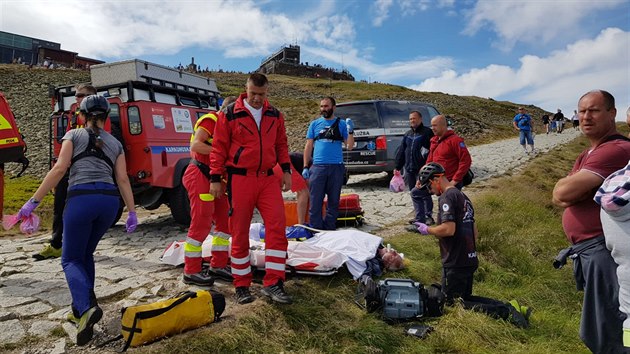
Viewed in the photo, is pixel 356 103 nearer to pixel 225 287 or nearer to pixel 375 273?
pixel 375 273

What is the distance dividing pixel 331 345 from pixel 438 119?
3.56 m

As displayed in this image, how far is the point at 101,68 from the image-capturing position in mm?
6770

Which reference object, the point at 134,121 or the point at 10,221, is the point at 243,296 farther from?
the point at 134,121

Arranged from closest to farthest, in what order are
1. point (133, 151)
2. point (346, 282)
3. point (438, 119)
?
point (346, 282)
point (438, 119)
point (133, 151)

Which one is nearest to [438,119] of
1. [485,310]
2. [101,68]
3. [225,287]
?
[485,310]

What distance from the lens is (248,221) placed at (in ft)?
12.6

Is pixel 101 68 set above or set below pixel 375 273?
above

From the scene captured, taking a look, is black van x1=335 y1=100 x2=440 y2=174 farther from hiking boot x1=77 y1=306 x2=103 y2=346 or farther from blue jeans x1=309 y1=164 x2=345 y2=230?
hiking boot x1=77 y1=306 x2=103 y2=346

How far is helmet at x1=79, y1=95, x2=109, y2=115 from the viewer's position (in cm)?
333

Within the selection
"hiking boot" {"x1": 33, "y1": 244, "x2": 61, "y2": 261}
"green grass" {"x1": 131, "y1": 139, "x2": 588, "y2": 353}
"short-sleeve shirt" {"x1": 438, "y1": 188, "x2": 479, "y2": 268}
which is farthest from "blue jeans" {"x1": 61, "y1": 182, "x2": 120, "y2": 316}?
"short-sleeve shirt" {"x1": 438, "y1": 188, "x2": 479, "y2": 268}

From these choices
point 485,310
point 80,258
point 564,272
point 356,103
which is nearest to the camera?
point 80,258

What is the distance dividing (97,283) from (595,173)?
4.60m

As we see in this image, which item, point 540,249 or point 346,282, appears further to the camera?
point 540,249

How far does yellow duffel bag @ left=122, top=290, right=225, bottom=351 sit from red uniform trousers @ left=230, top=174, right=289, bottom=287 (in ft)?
1.50
